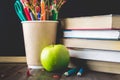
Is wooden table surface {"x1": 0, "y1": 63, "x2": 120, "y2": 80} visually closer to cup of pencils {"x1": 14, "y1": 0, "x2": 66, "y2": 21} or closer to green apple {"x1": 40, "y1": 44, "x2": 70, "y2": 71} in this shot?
green apple {"x1": 40, "y1": 44, "x2": 70, "y2": 71}

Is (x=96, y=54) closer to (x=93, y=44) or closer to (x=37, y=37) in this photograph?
(x=93, y=44)

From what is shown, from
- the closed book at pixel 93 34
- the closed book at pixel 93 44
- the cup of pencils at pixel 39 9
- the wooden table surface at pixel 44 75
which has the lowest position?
the wooden table surface at pixel 44 75

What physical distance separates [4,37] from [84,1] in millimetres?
326

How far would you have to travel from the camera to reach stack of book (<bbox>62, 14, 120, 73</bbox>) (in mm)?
597

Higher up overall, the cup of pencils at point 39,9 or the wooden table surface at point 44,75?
the cup of pencils at point 39,9

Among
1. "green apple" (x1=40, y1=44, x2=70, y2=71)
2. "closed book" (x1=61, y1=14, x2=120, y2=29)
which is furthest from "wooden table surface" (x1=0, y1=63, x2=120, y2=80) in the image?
"closed book" (x1=61, y1=14, x2=120, y2=29)

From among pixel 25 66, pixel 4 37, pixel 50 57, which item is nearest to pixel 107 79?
pixel 50 57

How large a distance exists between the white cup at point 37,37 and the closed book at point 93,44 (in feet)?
0.19

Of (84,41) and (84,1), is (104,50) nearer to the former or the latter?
(84,41)

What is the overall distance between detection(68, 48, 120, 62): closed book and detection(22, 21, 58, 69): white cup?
86 mm

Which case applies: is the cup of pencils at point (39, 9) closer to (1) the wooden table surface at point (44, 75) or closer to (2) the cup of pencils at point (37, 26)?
(2) the cup of pencils at point (37, 26)

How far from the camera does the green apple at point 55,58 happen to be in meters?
0.64

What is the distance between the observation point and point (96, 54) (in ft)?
2.09

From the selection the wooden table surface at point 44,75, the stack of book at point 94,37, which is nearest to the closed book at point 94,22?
the stack of book at point 94,37
